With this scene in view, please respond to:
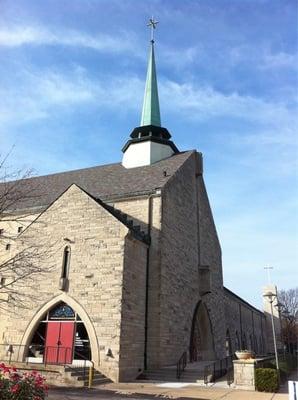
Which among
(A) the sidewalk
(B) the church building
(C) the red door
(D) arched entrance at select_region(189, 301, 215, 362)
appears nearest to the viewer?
(A) the sidewalk

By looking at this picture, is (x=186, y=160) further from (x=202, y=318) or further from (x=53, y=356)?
(x=53, y=356)

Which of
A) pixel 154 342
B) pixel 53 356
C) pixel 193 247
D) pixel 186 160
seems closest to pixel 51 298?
pixel 53 356

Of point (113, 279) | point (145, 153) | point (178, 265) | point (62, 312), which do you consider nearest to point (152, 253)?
point (178, 265)

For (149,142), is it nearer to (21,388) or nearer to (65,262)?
(65,262)

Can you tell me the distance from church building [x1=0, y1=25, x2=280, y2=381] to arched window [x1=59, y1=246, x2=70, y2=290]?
1.9 inches

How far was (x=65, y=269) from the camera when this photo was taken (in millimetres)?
19875

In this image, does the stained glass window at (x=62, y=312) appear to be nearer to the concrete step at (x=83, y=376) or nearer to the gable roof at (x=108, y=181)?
the concrete step at (x=83, y=376)

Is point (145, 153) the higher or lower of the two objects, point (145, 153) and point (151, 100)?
the lower

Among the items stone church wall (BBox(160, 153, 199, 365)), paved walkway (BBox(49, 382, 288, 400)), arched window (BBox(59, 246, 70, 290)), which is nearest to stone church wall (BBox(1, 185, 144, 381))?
arched window (BBox(59, 246, 70, 290))

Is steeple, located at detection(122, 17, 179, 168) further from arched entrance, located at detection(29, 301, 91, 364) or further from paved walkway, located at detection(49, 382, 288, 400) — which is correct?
paved walkway, located at detection(49, 382, 288, 400)

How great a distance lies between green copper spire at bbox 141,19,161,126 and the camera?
107 feet

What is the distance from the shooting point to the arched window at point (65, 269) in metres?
19.4

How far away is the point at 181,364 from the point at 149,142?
16162mm

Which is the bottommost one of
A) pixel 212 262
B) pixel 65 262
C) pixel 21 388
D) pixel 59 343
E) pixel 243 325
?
pixel 21 388
